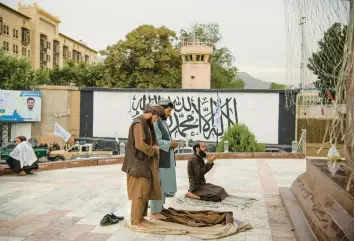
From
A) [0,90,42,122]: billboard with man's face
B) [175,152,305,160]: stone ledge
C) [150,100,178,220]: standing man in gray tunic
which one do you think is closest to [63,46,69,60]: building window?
[0,90,42,122]: billboard with man's face

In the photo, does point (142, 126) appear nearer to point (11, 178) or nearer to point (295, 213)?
point (295, 213)

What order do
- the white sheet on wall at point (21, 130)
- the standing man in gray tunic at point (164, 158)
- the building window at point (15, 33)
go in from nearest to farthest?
the standing man in gray tunic at point (164, 158) → the white sheet on wall at point (21, 130) → the building window at point (15, 33)

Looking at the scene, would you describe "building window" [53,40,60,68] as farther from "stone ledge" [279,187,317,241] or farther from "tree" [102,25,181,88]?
"stone ledge" [279,187,317,241]

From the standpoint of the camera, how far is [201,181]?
6695 millimetres

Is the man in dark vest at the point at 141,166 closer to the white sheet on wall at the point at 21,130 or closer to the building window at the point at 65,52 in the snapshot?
the white sheet on wall at the point at 21,130

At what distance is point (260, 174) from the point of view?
33.7 ft

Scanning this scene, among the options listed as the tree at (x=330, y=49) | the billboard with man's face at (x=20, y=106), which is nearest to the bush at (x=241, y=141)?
the tree at (x=330, y=49)

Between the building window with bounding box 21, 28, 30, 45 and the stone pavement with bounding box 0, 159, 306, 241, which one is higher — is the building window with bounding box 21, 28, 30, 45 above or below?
above

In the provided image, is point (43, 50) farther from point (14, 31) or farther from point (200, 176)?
point (200, 176)

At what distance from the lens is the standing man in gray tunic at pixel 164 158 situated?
5379mm

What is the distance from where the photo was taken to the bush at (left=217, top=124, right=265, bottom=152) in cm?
1583

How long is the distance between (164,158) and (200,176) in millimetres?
1183

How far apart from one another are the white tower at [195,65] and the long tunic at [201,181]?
1099 inches

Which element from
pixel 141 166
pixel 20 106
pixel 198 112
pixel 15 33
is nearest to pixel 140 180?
pixel 141 166
